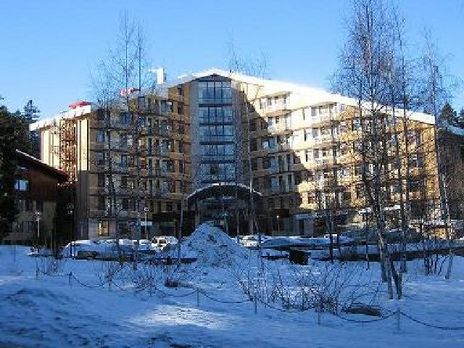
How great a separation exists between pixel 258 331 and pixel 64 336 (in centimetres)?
323

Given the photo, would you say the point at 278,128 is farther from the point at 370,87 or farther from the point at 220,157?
the point at 370,87

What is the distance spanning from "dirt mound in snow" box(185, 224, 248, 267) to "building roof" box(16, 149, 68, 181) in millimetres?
35110

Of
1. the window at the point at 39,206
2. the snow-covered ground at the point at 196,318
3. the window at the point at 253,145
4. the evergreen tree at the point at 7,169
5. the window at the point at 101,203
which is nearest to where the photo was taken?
the snow-covered ground at the point at 196,318

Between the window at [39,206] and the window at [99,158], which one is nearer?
the window at [39,206]

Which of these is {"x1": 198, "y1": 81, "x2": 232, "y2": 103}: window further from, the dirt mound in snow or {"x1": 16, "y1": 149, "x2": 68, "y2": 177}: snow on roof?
the dirt mound in snow

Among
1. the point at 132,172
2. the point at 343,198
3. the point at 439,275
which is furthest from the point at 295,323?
the point at 343,198

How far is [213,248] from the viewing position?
32938 millimetres

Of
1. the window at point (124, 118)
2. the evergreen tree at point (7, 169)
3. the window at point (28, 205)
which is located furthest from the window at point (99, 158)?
the window at point (124, 118)

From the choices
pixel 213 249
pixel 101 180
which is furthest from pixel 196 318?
pixel 101 180

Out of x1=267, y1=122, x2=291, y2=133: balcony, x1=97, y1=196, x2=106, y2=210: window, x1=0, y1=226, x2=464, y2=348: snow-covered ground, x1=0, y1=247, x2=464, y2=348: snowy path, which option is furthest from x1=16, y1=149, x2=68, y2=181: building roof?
x1=0, y1=247, x2=464, y2=348: snowy path

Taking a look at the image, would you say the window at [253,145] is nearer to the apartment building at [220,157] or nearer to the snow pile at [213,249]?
the apartment building at [220,157]

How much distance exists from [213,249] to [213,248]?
0.33 ft

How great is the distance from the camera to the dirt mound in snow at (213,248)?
3150 cm

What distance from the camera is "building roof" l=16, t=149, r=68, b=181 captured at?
2591 inches
